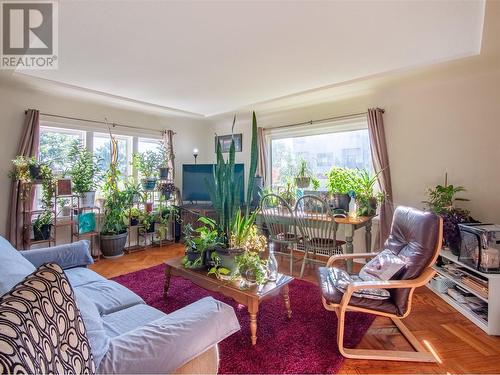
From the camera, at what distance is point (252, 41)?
2.18 metres

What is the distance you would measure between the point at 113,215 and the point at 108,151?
1082mm

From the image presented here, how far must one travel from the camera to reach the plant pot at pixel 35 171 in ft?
10.4

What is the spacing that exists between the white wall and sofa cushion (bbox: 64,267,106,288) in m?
1.96

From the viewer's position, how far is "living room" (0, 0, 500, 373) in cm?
163

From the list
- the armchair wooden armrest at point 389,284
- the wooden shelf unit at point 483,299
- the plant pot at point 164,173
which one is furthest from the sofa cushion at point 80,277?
the wooden shelf unit at point 483,299

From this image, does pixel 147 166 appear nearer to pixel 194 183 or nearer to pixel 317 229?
pixel 194 183

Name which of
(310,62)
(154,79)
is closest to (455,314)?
(310,62)

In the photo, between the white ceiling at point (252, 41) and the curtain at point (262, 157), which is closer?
the white ceiling at point (252, 41)

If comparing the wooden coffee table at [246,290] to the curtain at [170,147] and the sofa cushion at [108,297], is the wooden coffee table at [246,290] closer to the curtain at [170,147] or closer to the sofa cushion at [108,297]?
the sofa cushion at [108,297]

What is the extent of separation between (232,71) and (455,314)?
10.3ft

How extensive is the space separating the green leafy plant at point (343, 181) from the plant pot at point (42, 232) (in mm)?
3744

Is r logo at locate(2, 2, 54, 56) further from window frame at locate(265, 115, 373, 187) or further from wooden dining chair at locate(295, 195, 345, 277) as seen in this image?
window frame at locate(265, 115, 373, 187)

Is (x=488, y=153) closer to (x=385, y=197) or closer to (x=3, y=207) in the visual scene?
(x=385, y=197)

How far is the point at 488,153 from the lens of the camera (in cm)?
274
